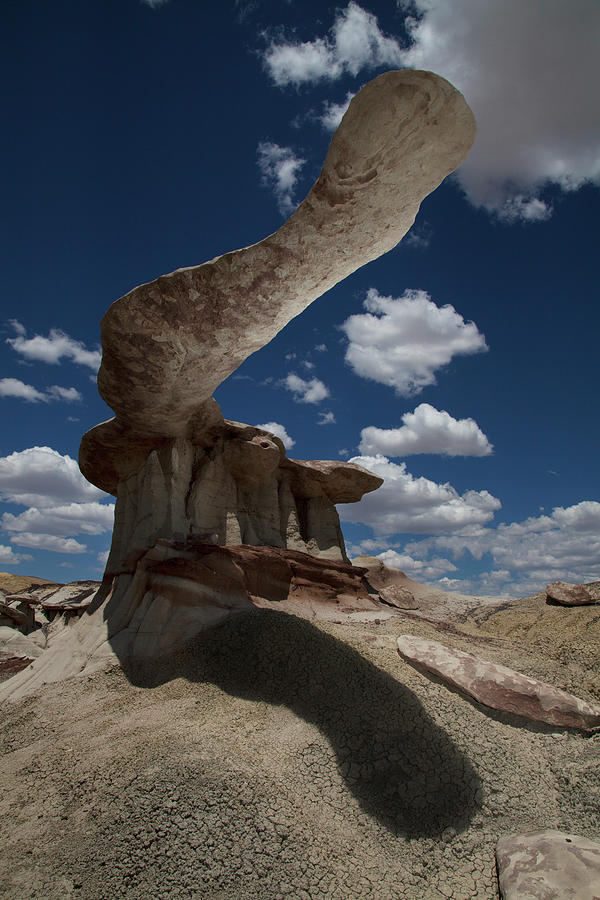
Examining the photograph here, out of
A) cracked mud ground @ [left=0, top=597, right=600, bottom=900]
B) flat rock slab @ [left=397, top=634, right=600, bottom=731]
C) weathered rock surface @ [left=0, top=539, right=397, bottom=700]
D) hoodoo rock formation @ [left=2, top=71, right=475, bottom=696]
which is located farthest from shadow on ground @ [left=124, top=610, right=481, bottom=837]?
hoodoo rock formation @ [left=2, top=71, right=475, bottom=696]

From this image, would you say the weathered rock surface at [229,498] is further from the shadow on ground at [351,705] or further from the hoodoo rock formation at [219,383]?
the shadow on ground at [351,705]

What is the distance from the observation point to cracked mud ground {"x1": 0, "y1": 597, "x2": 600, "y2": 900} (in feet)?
8.89

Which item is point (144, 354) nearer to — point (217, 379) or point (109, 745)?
point (217, 379)

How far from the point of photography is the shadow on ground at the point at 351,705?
3.28 metres

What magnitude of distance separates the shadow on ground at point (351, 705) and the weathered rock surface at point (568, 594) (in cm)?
620

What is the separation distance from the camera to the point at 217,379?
6.06 metres

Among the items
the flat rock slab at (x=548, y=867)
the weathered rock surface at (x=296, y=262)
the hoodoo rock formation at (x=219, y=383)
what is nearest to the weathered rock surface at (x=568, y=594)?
the hoodoo rock formation at (x=219, y=383)

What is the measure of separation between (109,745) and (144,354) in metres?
4.04

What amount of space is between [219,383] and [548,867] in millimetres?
5663

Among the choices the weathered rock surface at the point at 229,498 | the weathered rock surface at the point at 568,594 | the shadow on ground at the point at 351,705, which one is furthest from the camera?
the weathered rock surface at the point at 568,594

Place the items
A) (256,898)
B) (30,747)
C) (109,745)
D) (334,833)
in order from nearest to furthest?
(256,898)
(334,833)
(109,745)
(30,747)

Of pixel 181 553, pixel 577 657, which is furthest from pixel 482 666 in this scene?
pixel 181 553

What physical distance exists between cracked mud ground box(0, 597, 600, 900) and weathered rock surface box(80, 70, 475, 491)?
3.55 metres

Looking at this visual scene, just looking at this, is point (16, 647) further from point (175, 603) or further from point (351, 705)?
point (351, 705)
